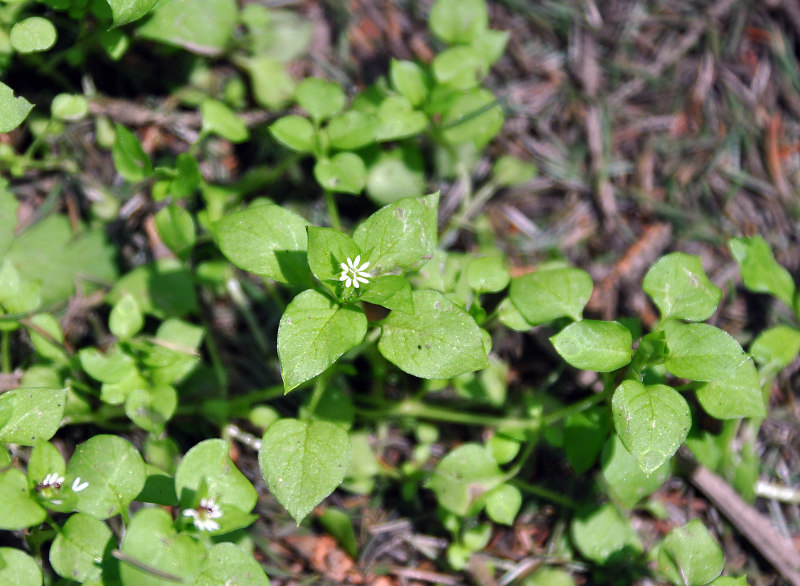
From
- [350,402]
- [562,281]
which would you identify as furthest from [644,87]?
[350,402]

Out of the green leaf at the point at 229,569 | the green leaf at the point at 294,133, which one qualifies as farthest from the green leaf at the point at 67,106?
the green leaf at the point at 229,569

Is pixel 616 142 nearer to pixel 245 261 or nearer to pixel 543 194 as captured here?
pixel 543 194

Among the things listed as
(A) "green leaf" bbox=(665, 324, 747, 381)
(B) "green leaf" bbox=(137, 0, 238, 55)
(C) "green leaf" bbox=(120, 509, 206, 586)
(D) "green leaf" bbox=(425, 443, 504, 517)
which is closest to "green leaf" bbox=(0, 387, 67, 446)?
(C) "green leaf" bbox=(120, 509, 206, 586)

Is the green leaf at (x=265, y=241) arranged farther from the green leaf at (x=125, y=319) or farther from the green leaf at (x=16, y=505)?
the green leaf at (x=16, y=505)

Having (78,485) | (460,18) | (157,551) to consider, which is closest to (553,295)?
(460,18)

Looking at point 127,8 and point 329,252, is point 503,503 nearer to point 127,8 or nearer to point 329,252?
point 329,252

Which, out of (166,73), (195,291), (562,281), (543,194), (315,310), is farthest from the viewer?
(543,194)
